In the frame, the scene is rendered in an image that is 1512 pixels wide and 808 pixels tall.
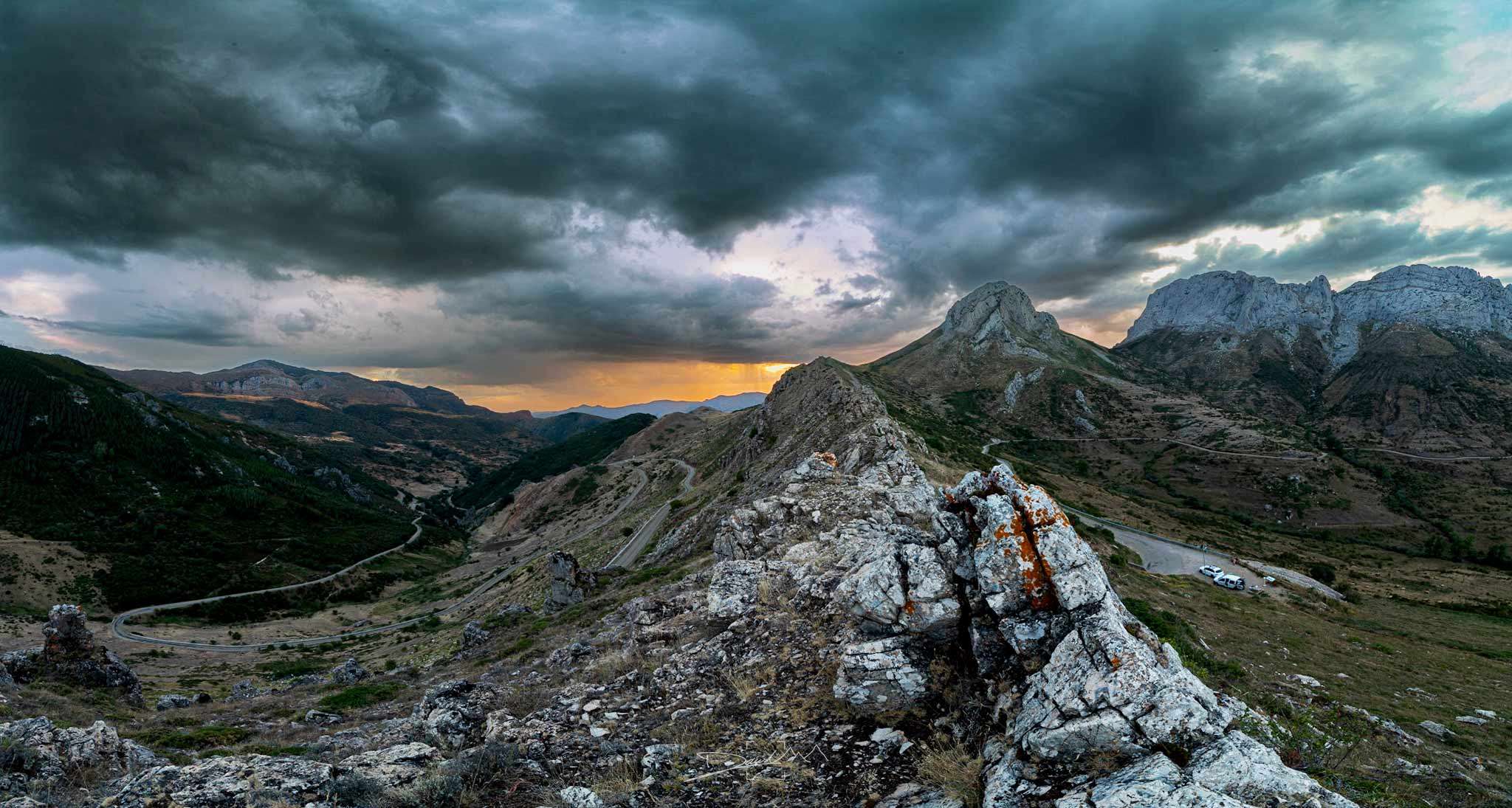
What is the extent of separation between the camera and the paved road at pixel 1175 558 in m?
62.7

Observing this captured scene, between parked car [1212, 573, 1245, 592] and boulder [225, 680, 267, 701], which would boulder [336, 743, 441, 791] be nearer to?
boulder [225, 680, 267, 701]

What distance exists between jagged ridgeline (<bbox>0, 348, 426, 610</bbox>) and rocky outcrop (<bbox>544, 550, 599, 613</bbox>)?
8529cm

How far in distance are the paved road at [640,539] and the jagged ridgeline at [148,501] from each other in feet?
241

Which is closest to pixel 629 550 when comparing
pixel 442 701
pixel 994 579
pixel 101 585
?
pixel 442 701

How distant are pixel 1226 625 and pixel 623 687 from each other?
4070 cm

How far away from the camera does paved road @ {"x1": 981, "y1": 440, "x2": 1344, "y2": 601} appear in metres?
62.7

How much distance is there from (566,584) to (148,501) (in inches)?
5411

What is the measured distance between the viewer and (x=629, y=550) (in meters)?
67.1

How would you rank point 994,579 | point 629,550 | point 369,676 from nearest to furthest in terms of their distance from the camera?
point 994,579, point 369,676, point 629,550

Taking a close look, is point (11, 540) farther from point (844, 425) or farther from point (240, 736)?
point (844, 425)

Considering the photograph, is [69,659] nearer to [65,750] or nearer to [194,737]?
[194,737]

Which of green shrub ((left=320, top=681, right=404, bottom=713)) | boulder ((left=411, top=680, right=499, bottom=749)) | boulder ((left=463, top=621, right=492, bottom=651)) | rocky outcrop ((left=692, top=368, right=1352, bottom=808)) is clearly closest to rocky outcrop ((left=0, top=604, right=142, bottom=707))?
green shrub ((left=320, top=681, right=404, bottom=713))

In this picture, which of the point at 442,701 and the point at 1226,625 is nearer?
the point at 442,701

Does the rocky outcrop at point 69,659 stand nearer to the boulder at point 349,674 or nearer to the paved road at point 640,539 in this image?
the boulder at point 349,674
